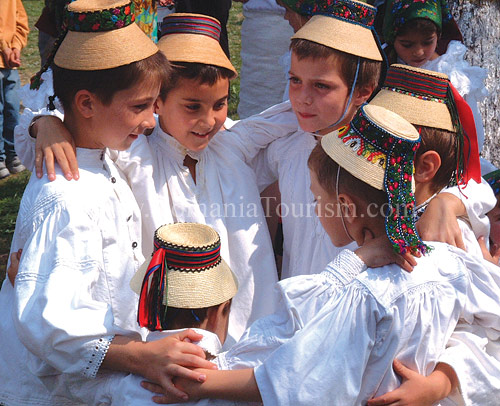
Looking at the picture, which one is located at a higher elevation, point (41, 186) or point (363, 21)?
point (363, 21)

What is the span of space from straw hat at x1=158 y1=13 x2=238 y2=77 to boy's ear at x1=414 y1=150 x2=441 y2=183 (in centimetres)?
94

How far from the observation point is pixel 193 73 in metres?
2.67

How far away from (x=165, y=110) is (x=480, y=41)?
2824mm

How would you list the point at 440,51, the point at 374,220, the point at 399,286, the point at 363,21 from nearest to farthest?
the point at 399,286 < the point at 374,220 < the point at 363,21 < the point at 440,51

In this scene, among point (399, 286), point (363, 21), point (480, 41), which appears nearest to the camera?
point (399, 286)

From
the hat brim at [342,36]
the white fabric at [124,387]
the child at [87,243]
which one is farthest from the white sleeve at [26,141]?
the hat brim at [342,36]

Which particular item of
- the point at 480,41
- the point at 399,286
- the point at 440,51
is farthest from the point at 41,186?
the point at 480,41

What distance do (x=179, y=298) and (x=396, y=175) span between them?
0.79 metres

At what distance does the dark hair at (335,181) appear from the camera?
1.98 metres

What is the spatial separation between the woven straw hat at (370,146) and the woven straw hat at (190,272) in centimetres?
A: 52

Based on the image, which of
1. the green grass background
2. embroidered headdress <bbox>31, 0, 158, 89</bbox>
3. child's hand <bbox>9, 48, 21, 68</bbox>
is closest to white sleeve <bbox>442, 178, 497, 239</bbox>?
embroidered headdress <bbox>31, 0, 158, 89</bbox>

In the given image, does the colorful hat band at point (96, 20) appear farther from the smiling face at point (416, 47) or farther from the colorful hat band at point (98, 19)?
the smiling face at point (416, 47)

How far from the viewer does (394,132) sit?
1.90 meters

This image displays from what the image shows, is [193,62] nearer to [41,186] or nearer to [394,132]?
[41,186]
